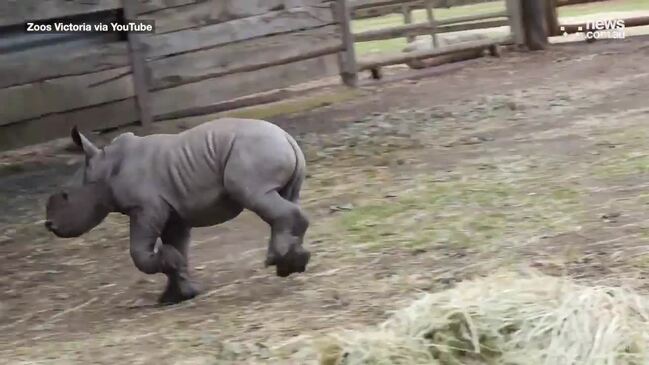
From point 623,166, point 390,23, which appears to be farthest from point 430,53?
point 623,166

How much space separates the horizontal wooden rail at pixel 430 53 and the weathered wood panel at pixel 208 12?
1.37 meters

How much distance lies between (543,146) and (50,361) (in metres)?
3.49

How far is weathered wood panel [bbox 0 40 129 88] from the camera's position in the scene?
716 centimetres

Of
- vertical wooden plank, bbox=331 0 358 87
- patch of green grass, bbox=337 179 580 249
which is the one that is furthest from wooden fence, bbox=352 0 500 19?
patch of green grass, bbox=337 179 580 249

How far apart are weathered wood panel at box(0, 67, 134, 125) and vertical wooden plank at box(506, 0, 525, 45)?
14.9ft

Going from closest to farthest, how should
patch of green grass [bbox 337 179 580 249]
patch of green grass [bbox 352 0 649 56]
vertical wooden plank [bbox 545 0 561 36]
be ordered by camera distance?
patch of green grass [bbox 337 179 580 249] → vertical wooden plank [bbox 545 0 561 36] → patch of green grass [bbox 352 0 649 56]

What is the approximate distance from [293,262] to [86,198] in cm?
74

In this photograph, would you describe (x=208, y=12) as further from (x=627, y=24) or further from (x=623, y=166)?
(x=627, y=24)

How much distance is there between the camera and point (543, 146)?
6102 mm

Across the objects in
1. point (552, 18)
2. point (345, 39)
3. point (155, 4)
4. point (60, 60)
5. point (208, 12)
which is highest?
point (155, 4)

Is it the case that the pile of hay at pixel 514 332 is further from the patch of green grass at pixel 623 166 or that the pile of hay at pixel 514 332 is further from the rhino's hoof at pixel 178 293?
the patch of green grass at pixel 623 166

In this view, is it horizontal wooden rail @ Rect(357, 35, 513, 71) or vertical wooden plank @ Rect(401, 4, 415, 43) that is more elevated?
vertical wooden plank @ Rect(401, 4, 415, 43)

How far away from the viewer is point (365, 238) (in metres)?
4.48

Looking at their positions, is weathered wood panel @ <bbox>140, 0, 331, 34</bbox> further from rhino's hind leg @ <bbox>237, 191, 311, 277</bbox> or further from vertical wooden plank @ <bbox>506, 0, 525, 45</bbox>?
rhino's hind leg @ <bbox>237, 191, 311, 277</bbox>
